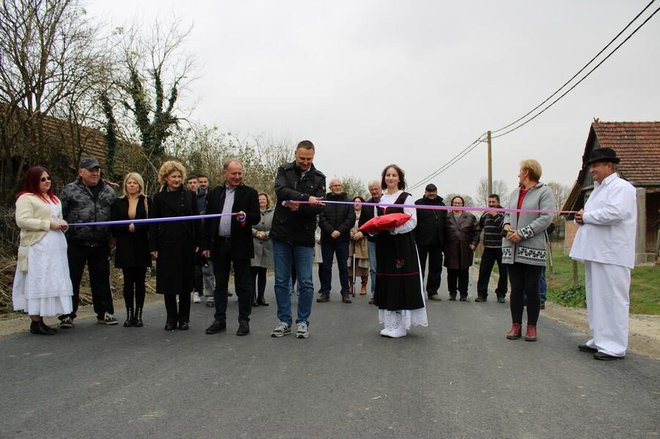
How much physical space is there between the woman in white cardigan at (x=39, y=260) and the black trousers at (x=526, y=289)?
5336 millimetres

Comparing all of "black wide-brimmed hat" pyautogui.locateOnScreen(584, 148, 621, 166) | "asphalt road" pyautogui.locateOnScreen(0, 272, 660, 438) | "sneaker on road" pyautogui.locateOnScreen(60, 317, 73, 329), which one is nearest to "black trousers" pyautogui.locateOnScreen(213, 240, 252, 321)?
"asphalt road" pyautogui.locateOnScreen(0, 272, 660, 438)

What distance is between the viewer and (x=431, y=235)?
1059 cm

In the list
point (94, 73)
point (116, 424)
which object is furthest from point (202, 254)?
point (94, 73)

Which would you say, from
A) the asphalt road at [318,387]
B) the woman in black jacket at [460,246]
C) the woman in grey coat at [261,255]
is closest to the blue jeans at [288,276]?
the asphalt road at [318,387]

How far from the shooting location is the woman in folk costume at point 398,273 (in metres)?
6.51

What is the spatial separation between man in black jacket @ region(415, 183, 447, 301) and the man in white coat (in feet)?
15.6

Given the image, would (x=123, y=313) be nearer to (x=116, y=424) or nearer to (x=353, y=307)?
(x=353, y=307)

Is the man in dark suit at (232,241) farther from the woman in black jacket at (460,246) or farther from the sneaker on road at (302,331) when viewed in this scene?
the woman in black jacket at (460,246)

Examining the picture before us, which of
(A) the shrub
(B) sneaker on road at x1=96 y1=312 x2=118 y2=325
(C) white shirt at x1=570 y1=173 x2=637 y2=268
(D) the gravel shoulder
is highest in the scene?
(C) white shirt at x1=570 y1=173 x2=637 y2=268

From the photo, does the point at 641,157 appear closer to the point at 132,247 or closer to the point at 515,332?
the point at 515,332

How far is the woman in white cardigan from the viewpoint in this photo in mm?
6418

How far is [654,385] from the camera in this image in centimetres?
452

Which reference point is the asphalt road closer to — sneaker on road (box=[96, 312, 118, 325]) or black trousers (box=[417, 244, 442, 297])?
sneaker on road (box=[96, 312, 118, 325])

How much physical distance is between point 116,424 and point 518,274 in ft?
15.4
